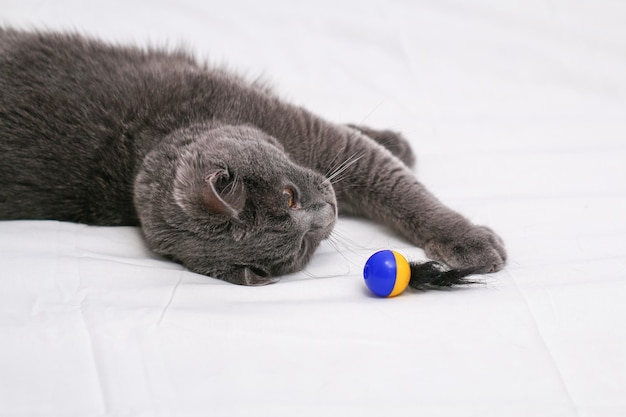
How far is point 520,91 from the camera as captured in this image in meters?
3.37

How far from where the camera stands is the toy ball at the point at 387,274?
6.12ft

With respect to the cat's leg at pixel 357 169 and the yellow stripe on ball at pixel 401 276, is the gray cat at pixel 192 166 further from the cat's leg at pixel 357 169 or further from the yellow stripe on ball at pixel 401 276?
the yellow stripe on ball at pixel 401 276

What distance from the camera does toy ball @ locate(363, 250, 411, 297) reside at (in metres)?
1.86

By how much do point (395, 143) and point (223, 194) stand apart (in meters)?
1.13

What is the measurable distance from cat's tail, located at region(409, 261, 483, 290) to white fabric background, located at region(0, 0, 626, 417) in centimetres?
4

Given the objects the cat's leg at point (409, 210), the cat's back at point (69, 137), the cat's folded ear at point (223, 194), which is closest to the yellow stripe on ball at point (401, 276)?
the cat's leg at point (409, 210)

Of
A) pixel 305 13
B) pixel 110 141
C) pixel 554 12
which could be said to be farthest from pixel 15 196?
pixel 554 12

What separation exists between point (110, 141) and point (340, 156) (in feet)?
2.54

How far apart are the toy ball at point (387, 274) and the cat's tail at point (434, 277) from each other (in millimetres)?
30

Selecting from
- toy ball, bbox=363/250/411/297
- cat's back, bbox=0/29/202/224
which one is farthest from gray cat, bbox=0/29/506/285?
toy ball, bbox=363/250/411/297

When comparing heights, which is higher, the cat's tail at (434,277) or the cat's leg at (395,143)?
the cat's tail at (434,277)

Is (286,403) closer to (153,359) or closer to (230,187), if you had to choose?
(153,359)

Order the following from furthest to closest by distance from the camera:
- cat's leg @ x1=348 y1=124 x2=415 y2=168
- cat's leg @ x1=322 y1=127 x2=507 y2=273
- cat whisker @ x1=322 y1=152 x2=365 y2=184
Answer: cat's leg @ x1=348 y1=124 x2=415 y2=168 < cat whisker @ x1=322 y1=152 x2=365 y2=184 < cat's leg @ x1=322 y1=127 x2=507 y2=273

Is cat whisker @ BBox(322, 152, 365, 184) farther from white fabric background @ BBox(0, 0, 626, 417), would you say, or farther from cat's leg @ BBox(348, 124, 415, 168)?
cat's leg @ BBox(348, 124, 415, 168)
